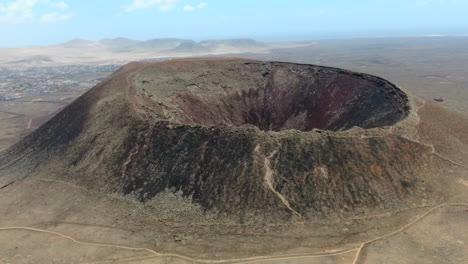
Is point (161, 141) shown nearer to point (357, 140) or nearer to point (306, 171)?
point (306, 171)

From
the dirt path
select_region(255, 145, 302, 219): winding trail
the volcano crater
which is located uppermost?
the volcano crater

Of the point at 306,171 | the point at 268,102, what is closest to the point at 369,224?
the point at 306,171

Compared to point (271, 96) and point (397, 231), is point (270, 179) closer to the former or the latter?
point (397, 231)

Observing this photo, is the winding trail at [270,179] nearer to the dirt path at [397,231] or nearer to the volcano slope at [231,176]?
the volcano slope at [231,176]

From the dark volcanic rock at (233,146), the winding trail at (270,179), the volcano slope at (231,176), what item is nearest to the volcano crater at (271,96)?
the dark volcanic rock at (233,146)

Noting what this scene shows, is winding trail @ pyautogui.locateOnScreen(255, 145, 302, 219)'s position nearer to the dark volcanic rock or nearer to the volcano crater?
the dark volcanic rock

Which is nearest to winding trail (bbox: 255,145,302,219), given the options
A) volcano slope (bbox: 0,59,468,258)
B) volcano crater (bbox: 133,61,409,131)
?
volcano slope (bbox: 0,59,468,258)

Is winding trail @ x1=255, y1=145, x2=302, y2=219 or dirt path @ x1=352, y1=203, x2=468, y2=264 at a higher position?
winding trail @ x1=255, y1=145, x2=302, y2=219
